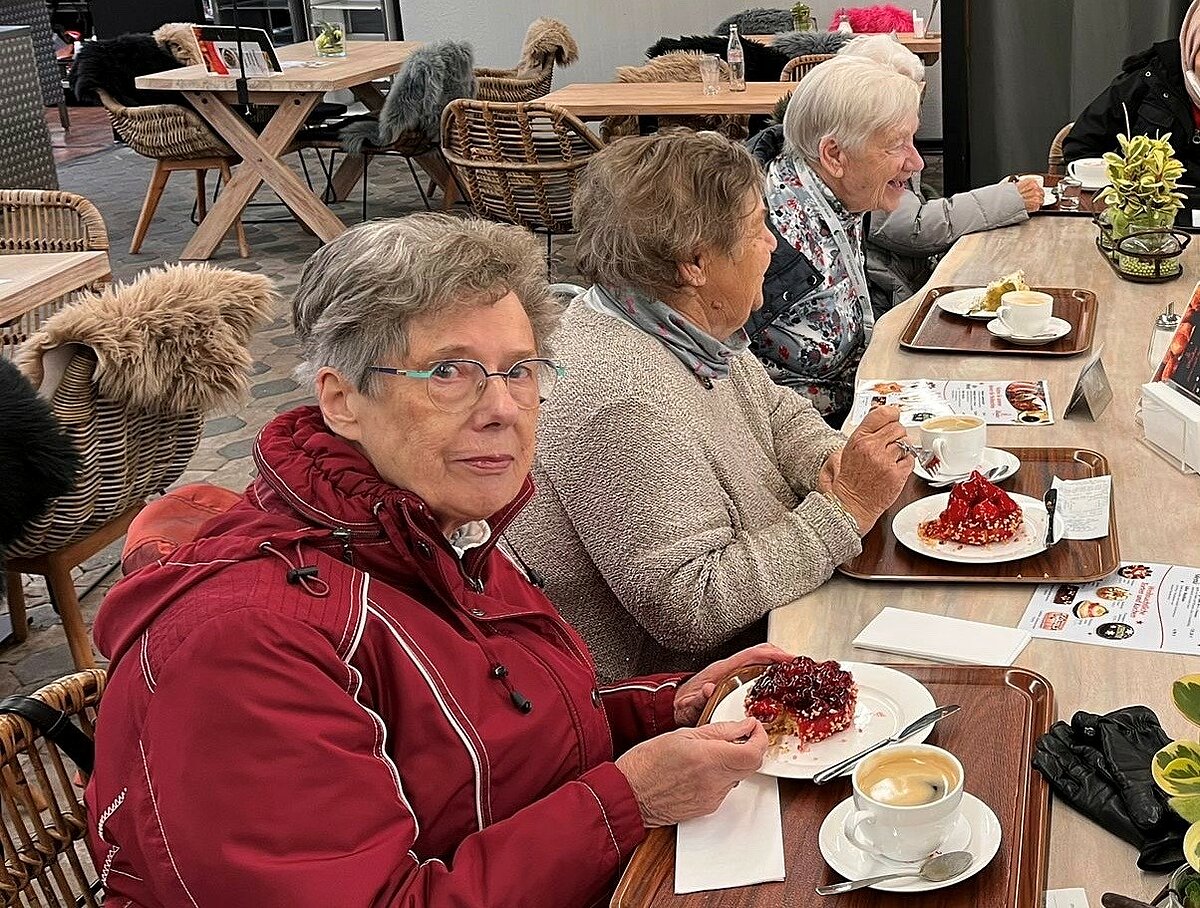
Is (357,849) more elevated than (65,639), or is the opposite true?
(357,849)

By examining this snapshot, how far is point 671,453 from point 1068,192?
2.67 m

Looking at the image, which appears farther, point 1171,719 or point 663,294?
point 663,294

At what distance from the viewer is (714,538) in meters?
1.90

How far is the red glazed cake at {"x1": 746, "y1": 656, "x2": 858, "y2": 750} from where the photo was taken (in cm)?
146

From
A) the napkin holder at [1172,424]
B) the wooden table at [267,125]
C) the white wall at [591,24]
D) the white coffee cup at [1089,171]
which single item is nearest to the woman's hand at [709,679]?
the napkin holder at [1172,424]

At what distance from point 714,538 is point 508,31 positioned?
9.35m

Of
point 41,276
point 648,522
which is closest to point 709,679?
point 648,522

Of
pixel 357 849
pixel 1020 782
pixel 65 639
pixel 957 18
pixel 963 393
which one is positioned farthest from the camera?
pixel 957 18

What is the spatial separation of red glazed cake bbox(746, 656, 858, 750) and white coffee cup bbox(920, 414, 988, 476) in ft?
2.19

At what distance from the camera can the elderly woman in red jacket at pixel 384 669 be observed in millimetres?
1168

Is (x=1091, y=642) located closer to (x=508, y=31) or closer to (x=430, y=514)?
(x=430, y=514)

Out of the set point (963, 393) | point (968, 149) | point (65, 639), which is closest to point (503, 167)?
point (968, 149)

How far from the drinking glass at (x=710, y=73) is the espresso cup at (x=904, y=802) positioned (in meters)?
5.77

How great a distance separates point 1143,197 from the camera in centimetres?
308
